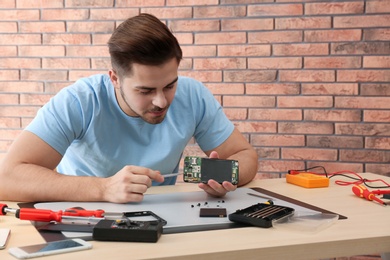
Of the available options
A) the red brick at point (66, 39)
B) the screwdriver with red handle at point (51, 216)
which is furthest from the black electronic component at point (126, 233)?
the red brick at point (66, 39)

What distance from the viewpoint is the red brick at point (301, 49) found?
8.57 ft

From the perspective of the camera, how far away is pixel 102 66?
9.21ft

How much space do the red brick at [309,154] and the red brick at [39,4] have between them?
4.57 feet

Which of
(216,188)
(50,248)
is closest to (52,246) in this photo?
(50,248)

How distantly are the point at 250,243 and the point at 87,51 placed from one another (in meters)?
2.03

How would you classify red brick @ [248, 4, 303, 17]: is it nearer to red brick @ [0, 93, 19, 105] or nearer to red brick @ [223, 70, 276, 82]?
red brick @ [223, 70, 276, 82]

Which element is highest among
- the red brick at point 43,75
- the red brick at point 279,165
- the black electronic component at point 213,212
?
the red brick at point 43,75

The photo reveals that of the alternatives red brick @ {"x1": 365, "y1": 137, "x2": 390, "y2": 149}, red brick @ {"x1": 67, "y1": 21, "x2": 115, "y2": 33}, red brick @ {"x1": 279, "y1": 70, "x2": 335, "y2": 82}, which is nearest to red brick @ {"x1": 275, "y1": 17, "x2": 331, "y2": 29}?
red brick @ {"x1": 279, "y1": 70, "x2": 335, "y2": 82}

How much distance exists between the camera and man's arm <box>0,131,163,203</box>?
4.38 feet

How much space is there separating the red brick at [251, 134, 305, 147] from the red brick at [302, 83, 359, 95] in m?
0.23

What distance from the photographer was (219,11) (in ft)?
8.80

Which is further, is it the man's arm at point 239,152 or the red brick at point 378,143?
the red brick at point 378,143

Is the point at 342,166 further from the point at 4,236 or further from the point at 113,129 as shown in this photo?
the point at 4,236

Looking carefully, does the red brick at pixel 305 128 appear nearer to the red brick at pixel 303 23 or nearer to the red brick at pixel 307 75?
the red brick at pixel 307 75
